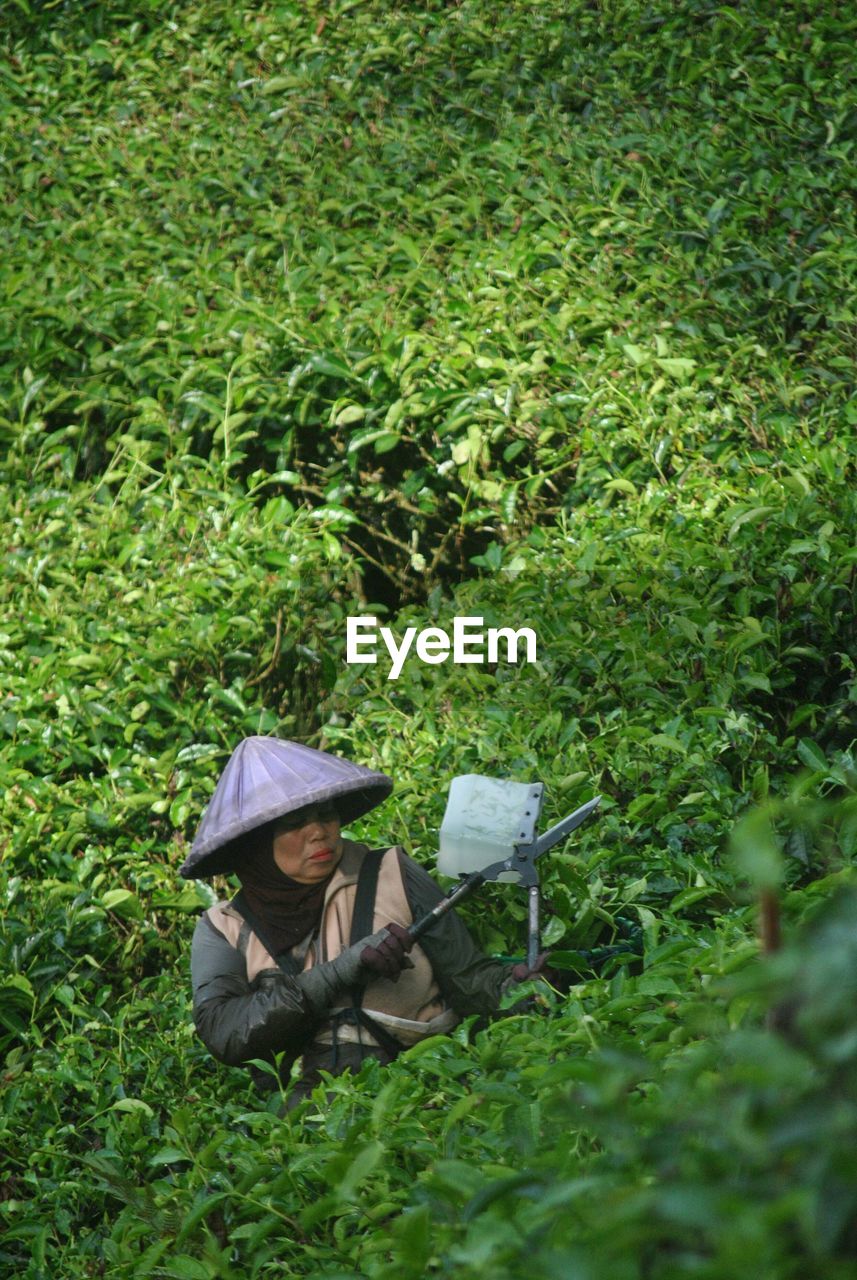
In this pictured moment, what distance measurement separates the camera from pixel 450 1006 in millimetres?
3215

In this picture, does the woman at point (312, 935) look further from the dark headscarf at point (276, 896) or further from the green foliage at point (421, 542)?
the green foliage at point (421, 542)

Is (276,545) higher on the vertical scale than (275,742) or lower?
lower

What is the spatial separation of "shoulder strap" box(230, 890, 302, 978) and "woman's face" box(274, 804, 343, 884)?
0.13m

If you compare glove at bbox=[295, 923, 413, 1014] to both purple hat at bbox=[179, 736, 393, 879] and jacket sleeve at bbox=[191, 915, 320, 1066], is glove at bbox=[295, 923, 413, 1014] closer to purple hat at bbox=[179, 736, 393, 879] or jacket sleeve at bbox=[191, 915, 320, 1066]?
jacket sleeve at bbox=[191, 915, 320, 1066]

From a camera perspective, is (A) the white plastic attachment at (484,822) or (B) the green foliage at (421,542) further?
(A) the white plastic attachment at (484,822)

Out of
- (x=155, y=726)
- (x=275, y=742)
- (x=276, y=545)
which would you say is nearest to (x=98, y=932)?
(x=155, y=726)

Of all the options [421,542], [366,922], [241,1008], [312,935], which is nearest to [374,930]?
[366,922]

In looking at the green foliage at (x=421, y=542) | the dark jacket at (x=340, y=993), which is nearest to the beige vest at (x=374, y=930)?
the dark jacket at (x=340, y=993)

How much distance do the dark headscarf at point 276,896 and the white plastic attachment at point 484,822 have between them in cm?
25

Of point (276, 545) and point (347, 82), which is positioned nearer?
point (276, 545)

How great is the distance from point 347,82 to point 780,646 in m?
3.79

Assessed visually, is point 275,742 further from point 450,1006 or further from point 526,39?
point 526,39

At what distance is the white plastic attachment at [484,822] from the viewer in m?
3.12

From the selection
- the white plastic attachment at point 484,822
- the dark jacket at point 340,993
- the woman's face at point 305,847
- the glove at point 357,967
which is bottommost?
the dark jacket at point 340,993
